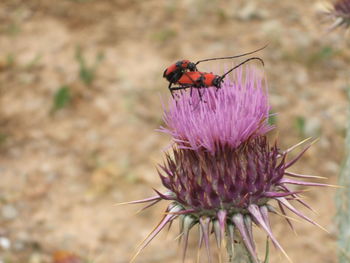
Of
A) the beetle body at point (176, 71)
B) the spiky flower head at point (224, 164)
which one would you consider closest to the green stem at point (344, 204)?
the spiky flower head at point (224, 164)

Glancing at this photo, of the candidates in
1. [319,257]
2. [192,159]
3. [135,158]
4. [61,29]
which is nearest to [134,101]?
[135,158]

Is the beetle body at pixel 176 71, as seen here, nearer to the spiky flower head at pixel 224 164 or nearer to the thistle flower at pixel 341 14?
the spiky flower head at pixel 224 164

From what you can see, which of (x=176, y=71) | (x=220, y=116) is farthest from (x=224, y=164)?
(x=176, y=71)

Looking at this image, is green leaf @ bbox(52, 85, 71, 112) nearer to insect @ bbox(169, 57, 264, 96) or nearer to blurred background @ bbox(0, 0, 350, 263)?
blurred background @ bbox(0, 0, 350, 263)

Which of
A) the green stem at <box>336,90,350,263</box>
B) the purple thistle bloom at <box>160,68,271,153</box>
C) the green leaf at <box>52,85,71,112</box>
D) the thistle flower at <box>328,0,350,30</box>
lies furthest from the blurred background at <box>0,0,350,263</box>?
the purple thistle bloom at <box>160,68,271,153</box>

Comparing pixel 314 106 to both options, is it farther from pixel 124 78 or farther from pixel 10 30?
pixel 10 30
